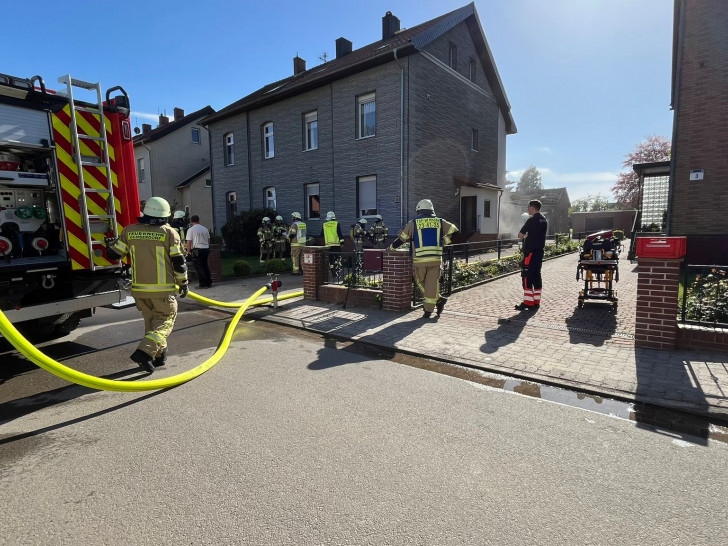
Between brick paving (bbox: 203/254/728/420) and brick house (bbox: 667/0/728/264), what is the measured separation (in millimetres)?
3003

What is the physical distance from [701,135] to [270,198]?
16.8 meters

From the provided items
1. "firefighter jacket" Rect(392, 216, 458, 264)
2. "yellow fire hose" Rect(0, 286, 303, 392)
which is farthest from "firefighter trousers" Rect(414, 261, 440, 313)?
"yellow fire hose" Rect(0, 286, 303, 392)

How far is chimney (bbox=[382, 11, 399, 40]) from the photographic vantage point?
19375 mm

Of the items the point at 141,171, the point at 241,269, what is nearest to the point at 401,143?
the point at 241,269

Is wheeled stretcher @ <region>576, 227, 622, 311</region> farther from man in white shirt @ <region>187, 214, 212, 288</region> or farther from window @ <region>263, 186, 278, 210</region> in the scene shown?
window @ <region>263, 186, 278, 210</region>

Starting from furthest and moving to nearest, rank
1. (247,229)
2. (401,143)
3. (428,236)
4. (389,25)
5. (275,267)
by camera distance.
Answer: (389,25), (247,229), (401,143), (275,267), (428,236)

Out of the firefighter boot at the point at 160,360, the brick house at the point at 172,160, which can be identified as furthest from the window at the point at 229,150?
the firefighter boot at the point at 160,360

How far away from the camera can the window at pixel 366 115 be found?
16.3 metres

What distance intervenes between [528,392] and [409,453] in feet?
5.56

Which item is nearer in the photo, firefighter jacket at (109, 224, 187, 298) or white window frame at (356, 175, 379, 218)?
firefighter jacket at (109, 224, 187, 298)

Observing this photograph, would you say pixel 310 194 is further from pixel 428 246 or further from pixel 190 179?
pixel 428 246

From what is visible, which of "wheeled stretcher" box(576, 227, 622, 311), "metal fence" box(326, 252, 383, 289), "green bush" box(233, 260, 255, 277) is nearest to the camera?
"wheeled stretcher" box(576, 227, 622, 311)

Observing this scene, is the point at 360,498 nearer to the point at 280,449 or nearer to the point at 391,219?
the point at 280,449

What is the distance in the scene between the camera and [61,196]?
4.77 metres
